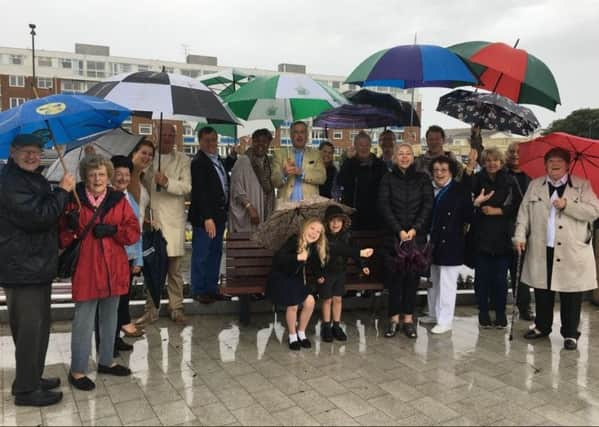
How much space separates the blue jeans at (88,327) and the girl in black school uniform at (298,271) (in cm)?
150

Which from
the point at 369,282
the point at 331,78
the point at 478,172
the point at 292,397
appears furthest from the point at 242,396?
the point at 331,78

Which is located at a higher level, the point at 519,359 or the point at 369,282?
the point at 369,282

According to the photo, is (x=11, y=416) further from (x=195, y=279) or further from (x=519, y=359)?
(x=519, y=359)

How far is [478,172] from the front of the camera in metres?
5.64

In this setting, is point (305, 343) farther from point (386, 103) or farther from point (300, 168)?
point (386, 103)

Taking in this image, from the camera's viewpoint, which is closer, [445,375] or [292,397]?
[292,397]

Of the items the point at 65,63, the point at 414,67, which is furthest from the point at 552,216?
the point at 65,63

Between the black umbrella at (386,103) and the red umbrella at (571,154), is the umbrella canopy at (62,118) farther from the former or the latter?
the red umbrella at (571,154)

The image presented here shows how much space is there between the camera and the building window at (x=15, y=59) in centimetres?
6103

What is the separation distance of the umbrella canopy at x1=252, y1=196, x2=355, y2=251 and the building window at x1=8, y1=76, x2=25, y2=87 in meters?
65.0

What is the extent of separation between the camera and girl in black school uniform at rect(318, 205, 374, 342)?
194 inches

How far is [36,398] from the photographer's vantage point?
11.6ft

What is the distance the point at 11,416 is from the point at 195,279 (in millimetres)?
2604

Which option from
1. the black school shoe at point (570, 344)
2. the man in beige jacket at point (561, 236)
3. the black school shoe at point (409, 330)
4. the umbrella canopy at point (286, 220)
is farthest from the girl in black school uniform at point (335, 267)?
the black school shoe at point (570, 344)
